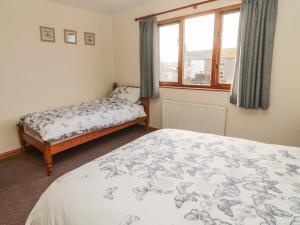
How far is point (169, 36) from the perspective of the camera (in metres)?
3.38

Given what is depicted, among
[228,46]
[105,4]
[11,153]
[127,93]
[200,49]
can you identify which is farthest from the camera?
[127,93]

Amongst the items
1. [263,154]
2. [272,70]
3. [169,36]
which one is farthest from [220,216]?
[169,36]

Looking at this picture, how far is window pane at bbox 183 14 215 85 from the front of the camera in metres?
2.93

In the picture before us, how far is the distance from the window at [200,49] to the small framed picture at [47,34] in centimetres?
177

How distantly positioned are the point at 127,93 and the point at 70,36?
139cm

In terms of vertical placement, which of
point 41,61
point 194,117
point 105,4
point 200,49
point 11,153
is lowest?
point 11,153

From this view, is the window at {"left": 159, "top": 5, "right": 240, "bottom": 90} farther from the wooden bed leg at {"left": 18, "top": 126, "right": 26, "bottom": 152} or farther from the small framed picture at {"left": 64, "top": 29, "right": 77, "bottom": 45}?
the wooden bed leg at {"left": 18, "top": 126, "right": 26, "bottom": 152}

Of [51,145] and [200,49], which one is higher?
[200,49]

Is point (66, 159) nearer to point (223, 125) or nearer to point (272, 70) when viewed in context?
point (223, 125)

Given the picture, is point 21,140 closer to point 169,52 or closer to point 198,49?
point 169,52

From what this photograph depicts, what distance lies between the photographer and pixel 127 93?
3.82 metres

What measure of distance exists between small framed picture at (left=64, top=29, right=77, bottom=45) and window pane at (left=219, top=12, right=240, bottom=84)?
246 centimetres

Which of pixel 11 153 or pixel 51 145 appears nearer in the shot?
pixel 51 145

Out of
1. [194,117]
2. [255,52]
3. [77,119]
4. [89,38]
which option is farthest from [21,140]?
[255,52]
